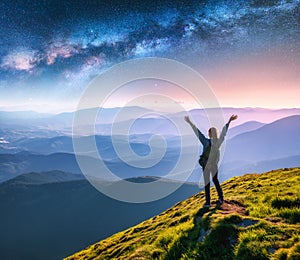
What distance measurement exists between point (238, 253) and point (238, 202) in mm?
5918

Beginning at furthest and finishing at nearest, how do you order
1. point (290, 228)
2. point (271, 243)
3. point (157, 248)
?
1. point (157, 248)
2. point (290, 228)
3. point (271, 243)

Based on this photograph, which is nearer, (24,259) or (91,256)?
(91,256)

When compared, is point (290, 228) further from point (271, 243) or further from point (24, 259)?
point (24, 259)

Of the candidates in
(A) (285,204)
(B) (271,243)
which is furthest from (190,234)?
(A) (285,204)

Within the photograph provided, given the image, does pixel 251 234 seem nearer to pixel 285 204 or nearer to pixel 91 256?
pixel 285 204

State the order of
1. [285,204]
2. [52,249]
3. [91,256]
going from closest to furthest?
[285,204] → [91,256] → [52,249]

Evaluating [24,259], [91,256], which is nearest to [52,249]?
[24,259]

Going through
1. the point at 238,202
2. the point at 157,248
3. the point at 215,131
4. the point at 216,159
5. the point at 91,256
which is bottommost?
the point at 91,256

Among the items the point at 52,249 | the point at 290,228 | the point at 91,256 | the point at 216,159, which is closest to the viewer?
the point at 290,228

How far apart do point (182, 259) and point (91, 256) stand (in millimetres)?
9696

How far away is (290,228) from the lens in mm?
6191

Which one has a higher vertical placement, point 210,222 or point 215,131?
point 215,131

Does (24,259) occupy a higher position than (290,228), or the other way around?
(290,228)

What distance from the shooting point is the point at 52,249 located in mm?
196625
